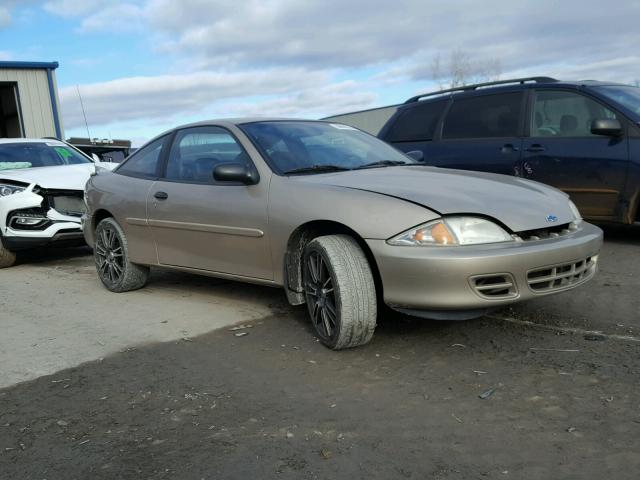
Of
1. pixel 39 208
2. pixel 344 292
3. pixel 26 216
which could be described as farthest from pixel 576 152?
pixel 26 216

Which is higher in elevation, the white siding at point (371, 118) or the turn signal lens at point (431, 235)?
the white siding at point (371, 118)

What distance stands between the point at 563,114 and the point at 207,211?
406cm

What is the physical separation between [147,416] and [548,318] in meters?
2.57

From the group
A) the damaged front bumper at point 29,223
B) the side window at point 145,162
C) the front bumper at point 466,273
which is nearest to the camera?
the front bumper at point 466,273

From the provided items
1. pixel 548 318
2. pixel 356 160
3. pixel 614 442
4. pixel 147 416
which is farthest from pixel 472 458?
pixel 356 160

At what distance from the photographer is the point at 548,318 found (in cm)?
400

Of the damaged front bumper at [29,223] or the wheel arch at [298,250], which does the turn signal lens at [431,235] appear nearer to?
the wheel arch at [298,250]

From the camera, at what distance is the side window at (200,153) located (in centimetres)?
447

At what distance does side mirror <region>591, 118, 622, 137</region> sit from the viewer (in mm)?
5840

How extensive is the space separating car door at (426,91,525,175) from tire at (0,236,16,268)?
503cm

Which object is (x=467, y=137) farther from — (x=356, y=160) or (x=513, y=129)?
(x=356, y=160)

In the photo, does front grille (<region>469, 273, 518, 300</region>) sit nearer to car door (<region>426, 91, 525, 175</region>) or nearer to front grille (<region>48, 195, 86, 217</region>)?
car door (<region>426, 91, 525, 175</region>)

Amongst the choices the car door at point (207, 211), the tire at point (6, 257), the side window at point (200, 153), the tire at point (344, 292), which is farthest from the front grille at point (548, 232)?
the tire at point (6, 257)

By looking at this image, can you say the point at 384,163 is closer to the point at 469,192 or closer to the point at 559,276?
the point at 469,192
